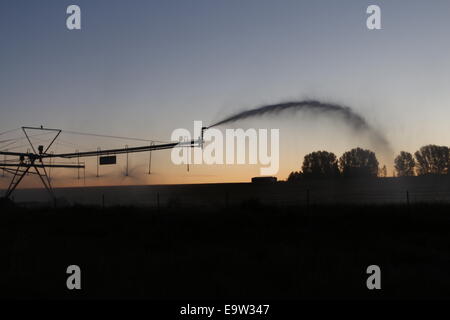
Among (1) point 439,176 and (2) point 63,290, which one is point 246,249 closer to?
(2) point 63,290

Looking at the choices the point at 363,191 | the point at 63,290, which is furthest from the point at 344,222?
the point at 363,191

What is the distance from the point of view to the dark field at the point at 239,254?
12.4 m

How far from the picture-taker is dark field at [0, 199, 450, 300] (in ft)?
40.7

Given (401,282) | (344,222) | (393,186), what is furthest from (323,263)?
(393,186)

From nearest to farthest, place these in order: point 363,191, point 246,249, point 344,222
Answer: point 246,249 → point 344,222 → point 363,191

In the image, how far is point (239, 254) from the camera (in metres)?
17.4

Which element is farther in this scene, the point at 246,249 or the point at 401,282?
the point at 246,249

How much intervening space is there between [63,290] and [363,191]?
5792 cm

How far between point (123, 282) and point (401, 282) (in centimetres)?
849

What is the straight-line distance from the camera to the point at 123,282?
13.1m
